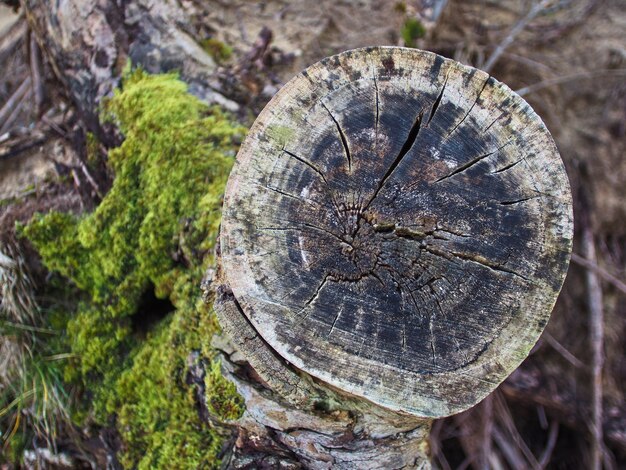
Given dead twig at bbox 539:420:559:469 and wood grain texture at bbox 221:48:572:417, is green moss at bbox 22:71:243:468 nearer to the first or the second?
wood grain texture at bbox 221:48:572:417

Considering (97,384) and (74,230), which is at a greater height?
(74,230)

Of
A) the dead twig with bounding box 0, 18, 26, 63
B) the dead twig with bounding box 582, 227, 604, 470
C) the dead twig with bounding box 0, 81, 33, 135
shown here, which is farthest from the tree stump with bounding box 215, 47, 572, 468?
the dead twig with bounding box 0, 18, 26, 63

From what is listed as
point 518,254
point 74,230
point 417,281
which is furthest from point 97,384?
point 518,254

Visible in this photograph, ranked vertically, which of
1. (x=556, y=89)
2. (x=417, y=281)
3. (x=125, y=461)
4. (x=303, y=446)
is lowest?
(x=125, y=461)

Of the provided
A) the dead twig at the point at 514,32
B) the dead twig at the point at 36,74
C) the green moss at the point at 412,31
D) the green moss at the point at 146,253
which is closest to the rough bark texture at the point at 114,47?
the green moss at the point at 146,253

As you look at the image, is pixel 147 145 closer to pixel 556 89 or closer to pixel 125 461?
pixel 125 461

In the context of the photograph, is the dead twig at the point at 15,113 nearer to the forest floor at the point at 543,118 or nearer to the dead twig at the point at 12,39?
the forest floor at the point at 543,118
